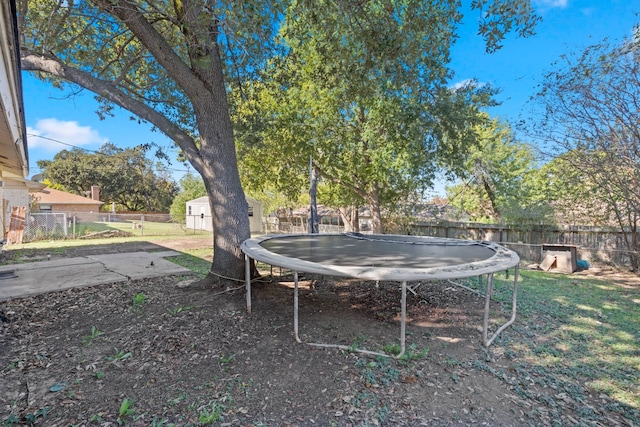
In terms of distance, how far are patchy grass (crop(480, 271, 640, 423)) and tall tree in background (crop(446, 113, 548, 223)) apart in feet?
18.7

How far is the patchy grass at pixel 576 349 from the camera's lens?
200 centimetres

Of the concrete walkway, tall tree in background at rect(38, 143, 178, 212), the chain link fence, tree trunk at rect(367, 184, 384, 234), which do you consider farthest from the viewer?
tall tree in background at rect(38, 143, 178, 212)

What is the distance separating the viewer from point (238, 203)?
12.0 ft

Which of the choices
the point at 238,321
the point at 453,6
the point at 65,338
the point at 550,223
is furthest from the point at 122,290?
the point at 550,223

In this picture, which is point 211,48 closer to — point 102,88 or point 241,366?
point 102,88

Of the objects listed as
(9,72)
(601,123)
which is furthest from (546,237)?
(9,72)

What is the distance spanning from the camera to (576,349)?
8.70 feet

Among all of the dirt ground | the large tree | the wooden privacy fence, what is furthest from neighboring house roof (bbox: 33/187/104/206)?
the wooden privacy fence

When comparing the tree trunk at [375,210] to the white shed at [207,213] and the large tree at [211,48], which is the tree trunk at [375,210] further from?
the white shed at [207,213]

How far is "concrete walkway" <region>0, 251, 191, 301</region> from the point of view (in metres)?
3.95

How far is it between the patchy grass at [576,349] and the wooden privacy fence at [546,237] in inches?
100.0

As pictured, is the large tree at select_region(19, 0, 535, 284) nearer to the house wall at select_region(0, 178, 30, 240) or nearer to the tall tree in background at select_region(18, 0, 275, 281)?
the tall tree in background at select_region(18, 0, 275, 281)

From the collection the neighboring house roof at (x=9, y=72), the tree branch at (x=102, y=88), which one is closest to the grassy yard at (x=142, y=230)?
the tree branch at (x=102, y=88)

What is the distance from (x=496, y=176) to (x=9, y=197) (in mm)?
16531
